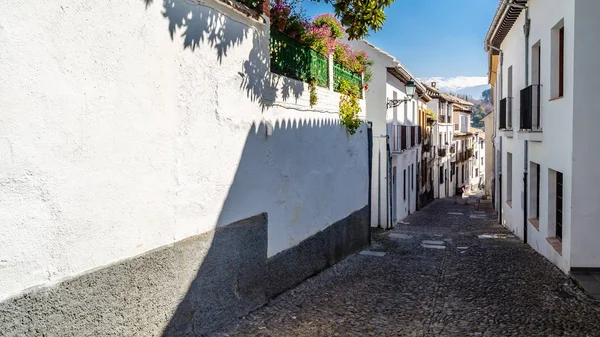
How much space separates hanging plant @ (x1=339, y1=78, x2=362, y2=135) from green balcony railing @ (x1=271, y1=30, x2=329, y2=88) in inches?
38.0

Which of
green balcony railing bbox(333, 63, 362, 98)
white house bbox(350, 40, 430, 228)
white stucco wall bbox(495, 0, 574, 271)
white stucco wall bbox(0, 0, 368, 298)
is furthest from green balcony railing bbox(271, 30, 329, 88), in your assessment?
white house bbox(350, 40, 430, 228)

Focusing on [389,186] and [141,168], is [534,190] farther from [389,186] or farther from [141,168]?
[141,168]

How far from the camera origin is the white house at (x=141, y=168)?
342 cm

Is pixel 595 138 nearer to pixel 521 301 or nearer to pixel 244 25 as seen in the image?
pixel 521 301

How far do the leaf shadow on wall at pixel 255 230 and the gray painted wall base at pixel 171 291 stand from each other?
0.04ft

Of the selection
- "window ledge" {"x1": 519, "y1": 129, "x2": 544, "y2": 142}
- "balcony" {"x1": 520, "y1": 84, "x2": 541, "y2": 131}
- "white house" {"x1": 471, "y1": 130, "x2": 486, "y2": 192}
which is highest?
"balcony" {"x1": 520, "y1": 84, "x2": 541, "y2": 131}

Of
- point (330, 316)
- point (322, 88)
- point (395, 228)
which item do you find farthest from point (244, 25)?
point (395, 228)

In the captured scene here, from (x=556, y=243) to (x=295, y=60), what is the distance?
568cm

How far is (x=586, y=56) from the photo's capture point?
26.9ft

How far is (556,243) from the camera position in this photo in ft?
32.4

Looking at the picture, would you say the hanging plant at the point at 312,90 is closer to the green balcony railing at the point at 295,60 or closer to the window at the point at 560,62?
the green balcony railing at the point at 295,60

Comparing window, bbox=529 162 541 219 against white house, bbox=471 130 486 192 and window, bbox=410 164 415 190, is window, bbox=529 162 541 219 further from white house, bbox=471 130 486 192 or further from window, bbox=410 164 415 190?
white house, bbox=471 130 486 192

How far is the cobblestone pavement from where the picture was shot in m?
6.28

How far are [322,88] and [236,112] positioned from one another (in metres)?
3.19
